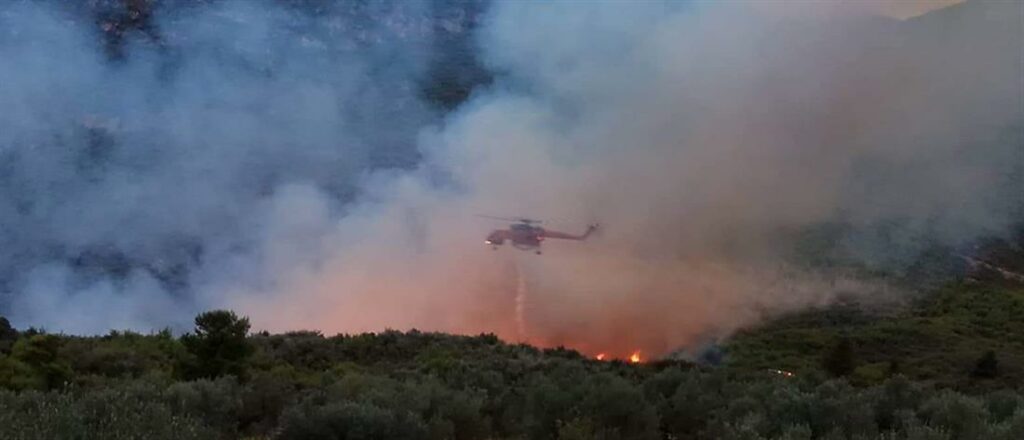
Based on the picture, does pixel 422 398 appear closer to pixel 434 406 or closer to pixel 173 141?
pixel 434 406

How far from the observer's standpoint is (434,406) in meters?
11.8

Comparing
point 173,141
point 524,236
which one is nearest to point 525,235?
point 524,236

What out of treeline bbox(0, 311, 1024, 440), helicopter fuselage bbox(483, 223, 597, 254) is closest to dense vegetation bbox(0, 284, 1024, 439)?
treeline bbox(0, 311, 1024, 440)

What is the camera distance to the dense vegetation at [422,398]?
9453 millimetres

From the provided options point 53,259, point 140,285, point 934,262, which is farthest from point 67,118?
point 934,262

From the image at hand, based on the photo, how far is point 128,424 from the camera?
316 inches

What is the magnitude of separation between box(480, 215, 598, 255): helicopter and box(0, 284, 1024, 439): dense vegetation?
69.7 ft

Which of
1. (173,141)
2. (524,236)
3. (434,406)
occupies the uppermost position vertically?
(173,141)

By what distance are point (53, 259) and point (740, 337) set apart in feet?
139

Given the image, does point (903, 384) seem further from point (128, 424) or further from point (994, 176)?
point (994, 176)

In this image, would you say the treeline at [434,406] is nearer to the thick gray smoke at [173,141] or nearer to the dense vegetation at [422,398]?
the dense vegetation at [422,398]

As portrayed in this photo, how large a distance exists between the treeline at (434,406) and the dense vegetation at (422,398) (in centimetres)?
3

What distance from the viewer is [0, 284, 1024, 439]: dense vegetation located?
9453 mm

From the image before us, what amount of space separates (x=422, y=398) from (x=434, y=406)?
0.18 m
